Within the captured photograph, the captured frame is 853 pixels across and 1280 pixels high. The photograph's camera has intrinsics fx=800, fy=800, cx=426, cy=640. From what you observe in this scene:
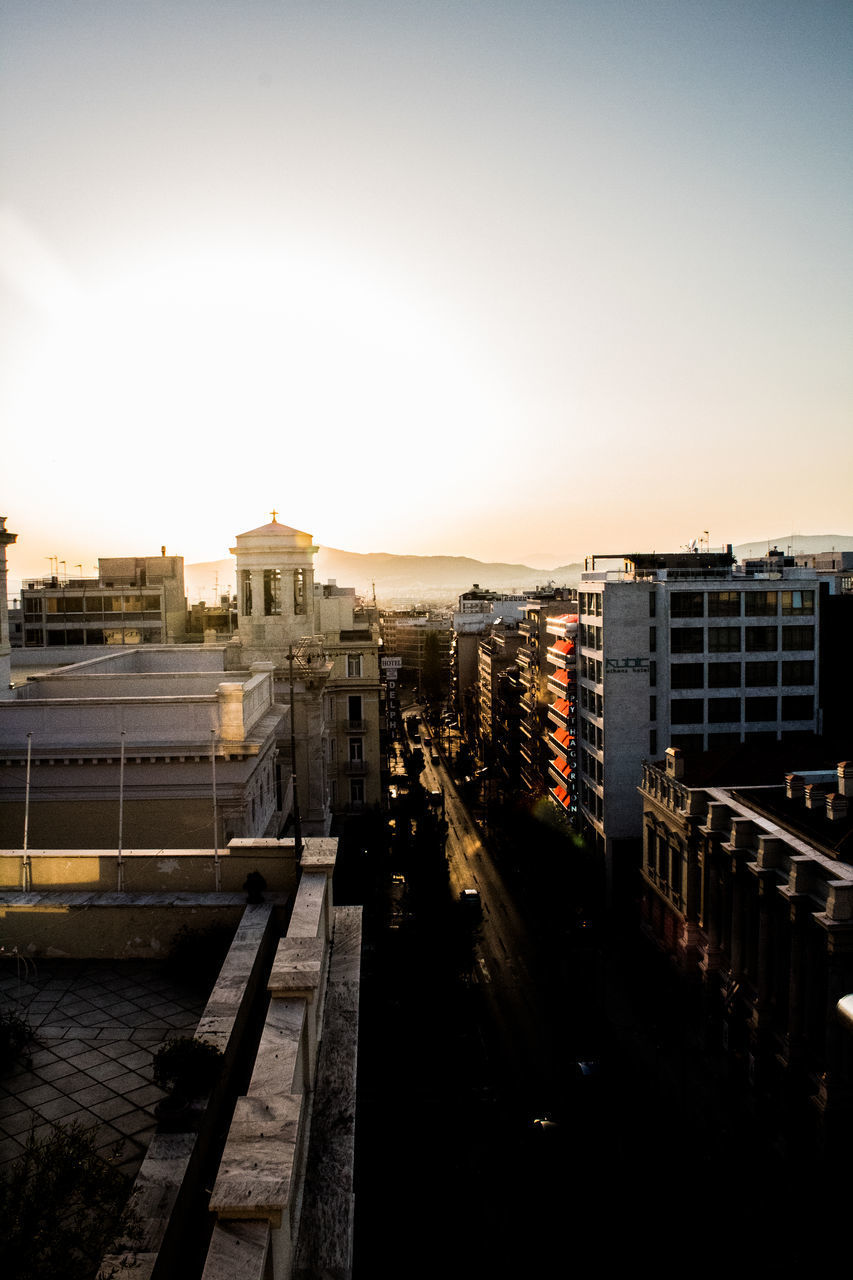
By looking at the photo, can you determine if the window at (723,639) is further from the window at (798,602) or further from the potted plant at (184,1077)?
the potted plant at (184,1077)

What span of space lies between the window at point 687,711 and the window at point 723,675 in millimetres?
1456

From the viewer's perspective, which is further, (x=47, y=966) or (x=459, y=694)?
(x=459, y=694)

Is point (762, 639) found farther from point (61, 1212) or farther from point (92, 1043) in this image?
point (61, 1212)

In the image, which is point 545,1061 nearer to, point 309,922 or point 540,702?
point 309,922

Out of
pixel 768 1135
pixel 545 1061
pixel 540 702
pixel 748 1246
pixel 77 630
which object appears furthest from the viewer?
pixel 77 630

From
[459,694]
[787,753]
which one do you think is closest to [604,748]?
[787,753]

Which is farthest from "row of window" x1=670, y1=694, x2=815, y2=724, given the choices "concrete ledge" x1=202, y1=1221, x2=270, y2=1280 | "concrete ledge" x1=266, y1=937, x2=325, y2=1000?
"concrete ledge" x1=202, y1=1221, x2=270, y2=1280

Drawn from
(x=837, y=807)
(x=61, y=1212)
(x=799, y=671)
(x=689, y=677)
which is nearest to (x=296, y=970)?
(x=61, y=1212)

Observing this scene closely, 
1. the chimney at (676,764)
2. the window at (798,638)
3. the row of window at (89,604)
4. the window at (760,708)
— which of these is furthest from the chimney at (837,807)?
the row of window at (89,604)

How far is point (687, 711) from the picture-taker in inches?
2083

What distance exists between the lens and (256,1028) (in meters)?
10.5

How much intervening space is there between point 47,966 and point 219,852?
3.00m

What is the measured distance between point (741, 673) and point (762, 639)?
266cm

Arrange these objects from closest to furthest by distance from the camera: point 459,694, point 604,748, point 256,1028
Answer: point 256,1028, point 604,748, point 459,694
